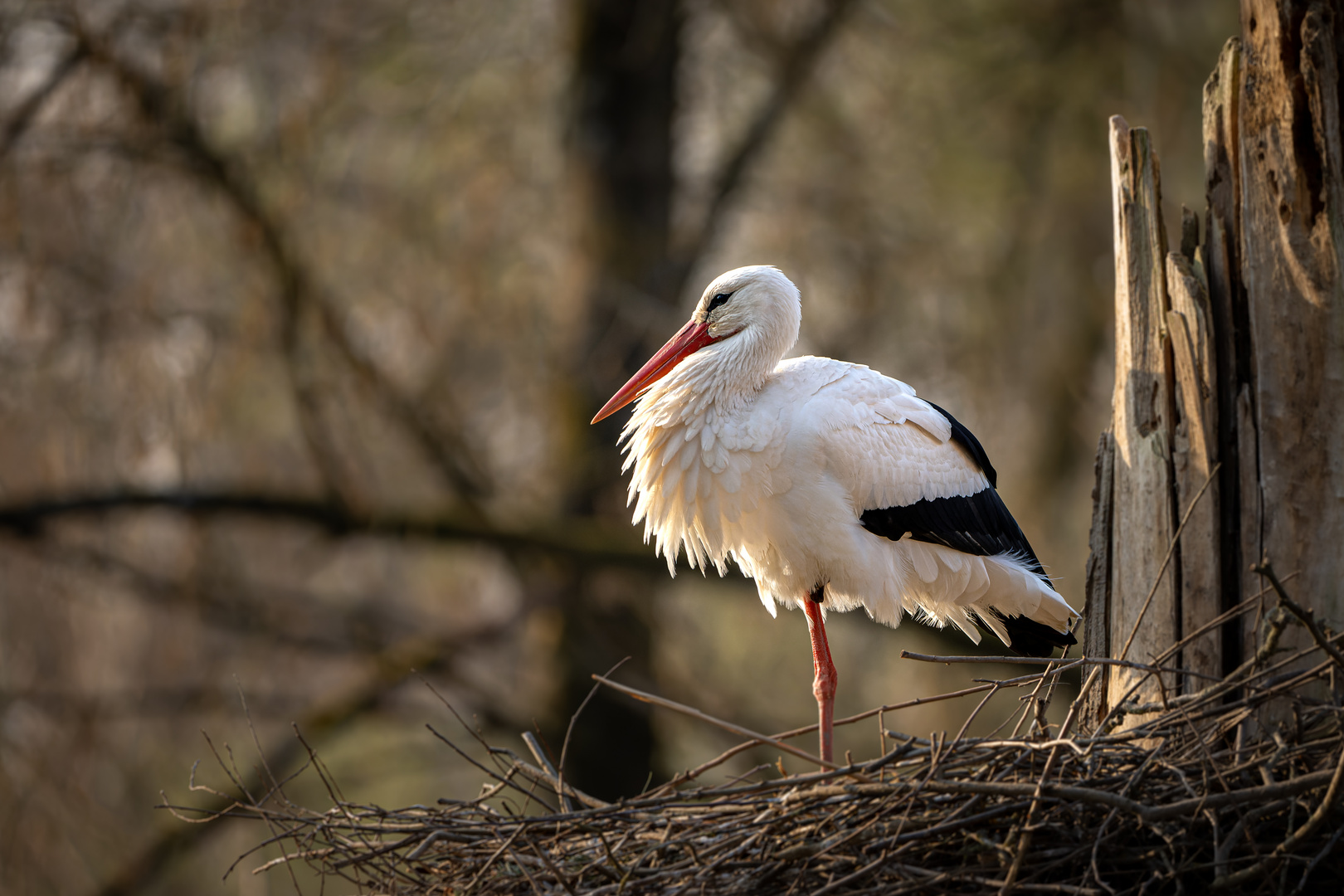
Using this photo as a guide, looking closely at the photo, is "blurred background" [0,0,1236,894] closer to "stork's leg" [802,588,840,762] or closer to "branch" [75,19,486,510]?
"branch" [75,19,486,510]

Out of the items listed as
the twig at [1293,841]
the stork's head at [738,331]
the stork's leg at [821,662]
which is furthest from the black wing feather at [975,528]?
the twig at [1293,841]

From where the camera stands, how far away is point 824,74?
1005cm

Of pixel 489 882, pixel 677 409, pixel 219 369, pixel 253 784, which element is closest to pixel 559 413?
pixel 219 369

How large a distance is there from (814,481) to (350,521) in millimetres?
4335

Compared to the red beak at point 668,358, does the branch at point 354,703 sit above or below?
below

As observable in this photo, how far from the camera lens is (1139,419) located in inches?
135

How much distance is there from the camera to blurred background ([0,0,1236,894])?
23.4 ft

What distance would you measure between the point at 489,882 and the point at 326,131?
6307 mm

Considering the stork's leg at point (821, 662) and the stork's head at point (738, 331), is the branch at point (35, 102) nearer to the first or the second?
the stork's head at point (738, 331)

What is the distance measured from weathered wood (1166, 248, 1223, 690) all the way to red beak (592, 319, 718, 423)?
5.46ft

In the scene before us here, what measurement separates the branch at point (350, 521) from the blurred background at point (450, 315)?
0.8 inches

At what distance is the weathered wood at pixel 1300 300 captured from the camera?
10.2 feet

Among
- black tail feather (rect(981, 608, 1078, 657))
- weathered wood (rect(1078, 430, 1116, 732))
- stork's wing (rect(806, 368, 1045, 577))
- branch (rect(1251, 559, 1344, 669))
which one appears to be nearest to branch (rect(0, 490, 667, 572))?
black tail feather (rect(981, 608, 1078, 657))

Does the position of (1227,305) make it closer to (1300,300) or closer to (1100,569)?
(1300,300)
